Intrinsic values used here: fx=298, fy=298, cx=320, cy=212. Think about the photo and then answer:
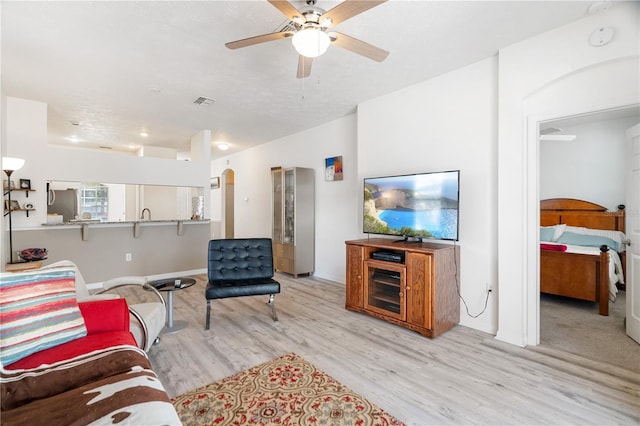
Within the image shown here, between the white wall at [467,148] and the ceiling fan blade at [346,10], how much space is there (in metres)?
1.82

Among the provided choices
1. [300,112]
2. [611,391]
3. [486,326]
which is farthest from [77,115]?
[611,391]

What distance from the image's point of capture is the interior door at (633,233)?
8.52 ft

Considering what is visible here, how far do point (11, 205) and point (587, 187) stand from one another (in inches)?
336

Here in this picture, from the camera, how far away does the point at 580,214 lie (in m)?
4.80

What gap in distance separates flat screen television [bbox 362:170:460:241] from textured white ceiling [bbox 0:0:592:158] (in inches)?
46.1

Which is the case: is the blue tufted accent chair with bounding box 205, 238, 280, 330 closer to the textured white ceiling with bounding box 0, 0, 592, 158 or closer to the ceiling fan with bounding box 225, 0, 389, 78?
the textured white ceiling with bounding box 0, 0, 592, 158

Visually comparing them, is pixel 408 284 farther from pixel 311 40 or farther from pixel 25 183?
pixel 25 183

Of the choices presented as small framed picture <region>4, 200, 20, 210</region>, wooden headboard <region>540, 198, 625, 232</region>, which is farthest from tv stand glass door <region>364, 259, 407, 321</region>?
small framed picture <region>4, 200, 20, 210</region>

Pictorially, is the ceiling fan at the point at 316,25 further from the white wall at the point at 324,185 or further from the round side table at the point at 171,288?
the white wall at the point at 324,185

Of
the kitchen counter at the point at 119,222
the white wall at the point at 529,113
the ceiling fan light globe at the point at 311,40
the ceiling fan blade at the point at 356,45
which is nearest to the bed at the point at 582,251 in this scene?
the white wall at the point at 529,113

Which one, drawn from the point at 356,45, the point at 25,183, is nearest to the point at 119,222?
the point at 25,183

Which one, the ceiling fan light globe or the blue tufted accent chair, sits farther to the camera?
the blue tufted accent chair

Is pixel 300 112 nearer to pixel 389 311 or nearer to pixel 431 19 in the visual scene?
pixel 431 19

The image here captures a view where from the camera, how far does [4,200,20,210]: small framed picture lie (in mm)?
3900
